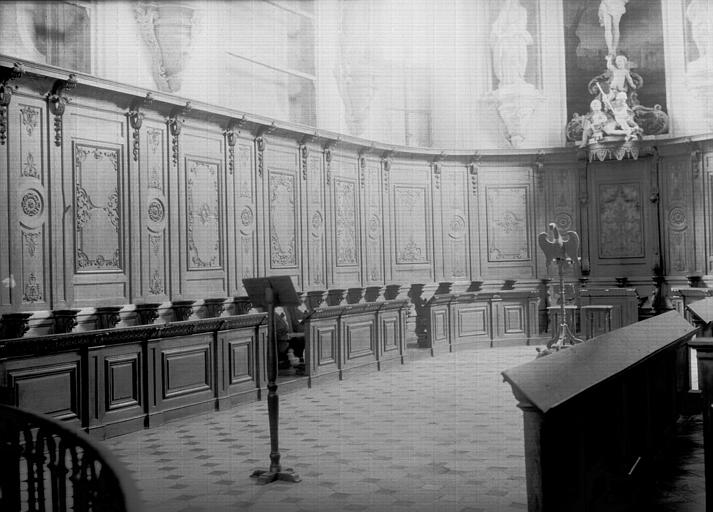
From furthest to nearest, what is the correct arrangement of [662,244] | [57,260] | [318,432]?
[662,244] → [57,260] → [318,432]

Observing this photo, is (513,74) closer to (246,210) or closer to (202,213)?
(246,210)

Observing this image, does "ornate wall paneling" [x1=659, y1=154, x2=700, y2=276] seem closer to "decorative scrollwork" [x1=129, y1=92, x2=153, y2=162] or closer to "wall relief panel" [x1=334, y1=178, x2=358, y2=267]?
"wall relief panel" [x1=334, y1=178, x2=358, y2=267]

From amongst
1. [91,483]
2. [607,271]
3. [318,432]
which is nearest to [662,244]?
[607,271]

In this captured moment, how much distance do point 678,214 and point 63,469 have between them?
488 inches

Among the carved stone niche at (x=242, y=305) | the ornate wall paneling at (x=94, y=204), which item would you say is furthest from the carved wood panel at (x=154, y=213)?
the carved stone niche at (x=242, y=305)

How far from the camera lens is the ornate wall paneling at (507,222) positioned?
13.8 meters

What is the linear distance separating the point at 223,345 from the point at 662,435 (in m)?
A: 4.21

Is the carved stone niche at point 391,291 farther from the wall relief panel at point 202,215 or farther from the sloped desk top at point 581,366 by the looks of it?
the sloped desk top at point 581,366

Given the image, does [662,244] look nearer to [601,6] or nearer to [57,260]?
[601,6]

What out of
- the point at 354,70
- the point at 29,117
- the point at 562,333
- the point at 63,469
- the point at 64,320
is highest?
the point at 354,70

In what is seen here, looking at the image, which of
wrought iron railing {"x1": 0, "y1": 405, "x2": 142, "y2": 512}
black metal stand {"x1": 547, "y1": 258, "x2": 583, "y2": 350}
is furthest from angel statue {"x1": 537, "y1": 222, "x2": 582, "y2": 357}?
wrought iron railing {"x1": 0, "y1": 405, "x2": 142, "y2": 512}

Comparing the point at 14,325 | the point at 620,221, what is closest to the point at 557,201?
the point at 620,221

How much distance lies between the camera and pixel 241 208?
32.7 ft

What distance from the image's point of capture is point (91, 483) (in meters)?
2.41
